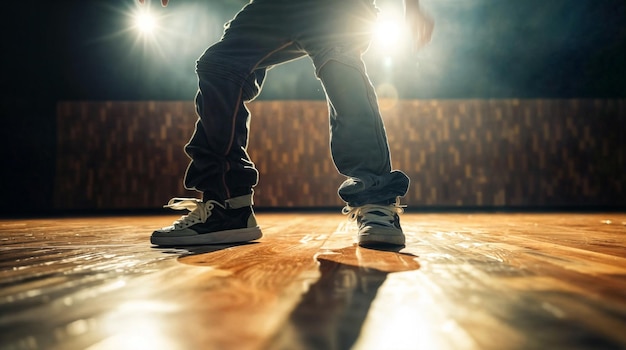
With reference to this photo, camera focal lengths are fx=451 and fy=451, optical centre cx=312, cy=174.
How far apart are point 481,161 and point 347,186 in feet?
8.40

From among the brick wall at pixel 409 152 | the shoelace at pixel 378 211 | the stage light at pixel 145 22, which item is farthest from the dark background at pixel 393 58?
the shoelace at pixel 378 211

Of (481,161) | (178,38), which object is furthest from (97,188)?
(481,161)

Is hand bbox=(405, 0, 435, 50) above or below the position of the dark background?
below

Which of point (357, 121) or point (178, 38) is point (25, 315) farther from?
point (178, 38)

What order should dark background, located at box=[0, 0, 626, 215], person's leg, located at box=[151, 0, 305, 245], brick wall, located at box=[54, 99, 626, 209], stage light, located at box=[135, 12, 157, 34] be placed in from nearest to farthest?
1. person's leg, located at box=[151, 0, 305, 245]
2. brick wall, located at box=[54, 99, 626, 209]
3. dark background, located at box=[0, 0, 626, 215]
4. stage light, located at box=[135, 12, 157, 34]

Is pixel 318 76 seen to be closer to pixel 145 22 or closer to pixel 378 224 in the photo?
pixel 378 224

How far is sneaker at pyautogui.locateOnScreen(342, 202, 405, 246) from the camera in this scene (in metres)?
0.79

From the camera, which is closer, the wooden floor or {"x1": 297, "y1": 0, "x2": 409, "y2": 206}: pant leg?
the wooden floor

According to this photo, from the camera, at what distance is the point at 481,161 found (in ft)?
10.4

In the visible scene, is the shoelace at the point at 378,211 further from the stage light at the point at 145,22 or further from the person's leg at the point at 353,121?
the stage light at the point at 145,22

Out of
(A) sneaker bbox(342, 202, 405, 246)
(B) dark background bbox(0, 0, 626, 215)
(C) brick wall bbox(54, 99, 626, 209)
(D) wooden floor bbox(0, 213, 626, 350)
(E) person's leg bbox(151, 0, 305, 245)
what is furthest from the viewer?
(B) dark background bbox(0, 0, 626, 215)

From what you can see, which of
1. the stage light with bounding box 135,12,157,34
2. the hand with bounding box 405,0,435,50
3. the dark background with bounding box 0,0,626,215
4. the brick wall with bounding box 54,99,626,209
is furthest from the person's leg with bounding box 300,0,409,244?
the stage light with bounding box 135,12,157,34

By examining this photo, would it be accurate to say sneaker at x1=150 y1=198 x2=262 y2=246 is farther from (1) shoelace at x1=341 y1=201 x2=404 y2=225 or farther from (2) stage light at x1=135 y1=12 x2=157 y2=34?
(2) stage light at x1=135 y1=12 x2=157 y2=34

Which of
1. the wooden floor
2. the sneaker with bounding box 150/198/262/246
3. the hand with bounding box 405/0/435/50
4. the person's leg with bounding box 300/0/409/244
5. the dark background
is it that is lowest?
the wooden floor
